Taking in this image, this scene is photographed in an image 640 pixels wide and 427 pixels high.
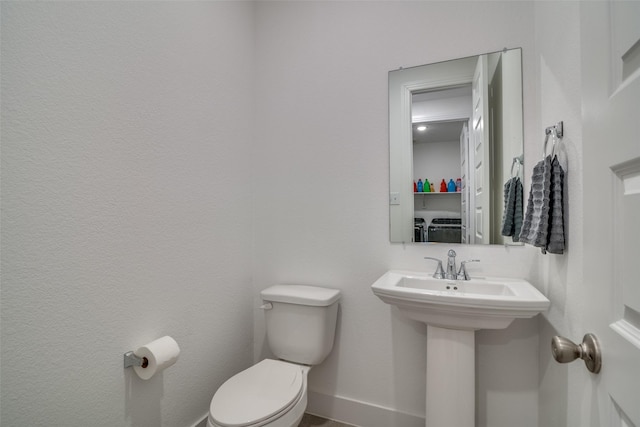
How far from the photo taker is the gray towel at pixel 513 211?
1.36 metres

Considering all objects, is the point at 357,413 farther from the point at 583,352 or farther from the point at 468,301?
the point at 583,352

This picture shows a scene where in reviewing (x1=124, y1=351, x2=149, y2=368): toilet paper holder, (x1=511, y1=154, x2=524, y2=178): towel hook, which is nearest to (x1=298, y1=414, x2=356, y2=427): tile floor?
(x1=124, y1=351, x2=149, y2=368): toilet paper holder

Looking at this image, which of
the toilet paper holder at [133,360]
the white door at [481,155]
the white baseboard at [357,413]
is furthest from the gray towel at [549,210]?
the toilet paper holder at [133,360]

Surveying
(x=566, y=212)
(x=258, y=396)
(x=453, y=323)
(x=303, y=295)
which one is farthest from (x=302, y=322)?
(x=566, y=212)

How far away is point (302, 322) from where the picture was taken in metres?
1.57

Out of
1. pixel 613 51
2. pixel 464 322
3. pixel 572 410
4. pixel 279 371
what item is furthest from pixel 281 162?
pixel 572 410

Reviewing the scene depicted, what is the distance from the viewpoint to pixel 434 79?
5.06 ft

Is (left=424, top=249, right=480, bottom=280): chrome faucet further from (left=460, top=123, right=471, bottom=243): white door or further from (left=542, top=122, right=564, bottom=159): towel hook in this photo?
(left=542, top=122, right=564, bottom=159): towel hook

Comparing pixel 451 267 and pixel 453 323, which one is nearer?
pixel 453 323

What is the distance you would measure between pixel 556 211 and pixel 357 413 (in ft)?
4.77

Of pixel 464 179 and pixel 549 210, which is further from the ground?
pixel 464 179

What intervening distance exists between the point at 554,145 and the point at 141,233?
172cm

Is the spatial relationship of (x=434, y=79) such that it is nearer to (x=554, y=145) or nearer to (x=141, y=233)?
(x=554, y=145)

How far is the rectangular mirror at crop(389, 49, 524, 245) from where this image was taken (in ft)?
4.64
